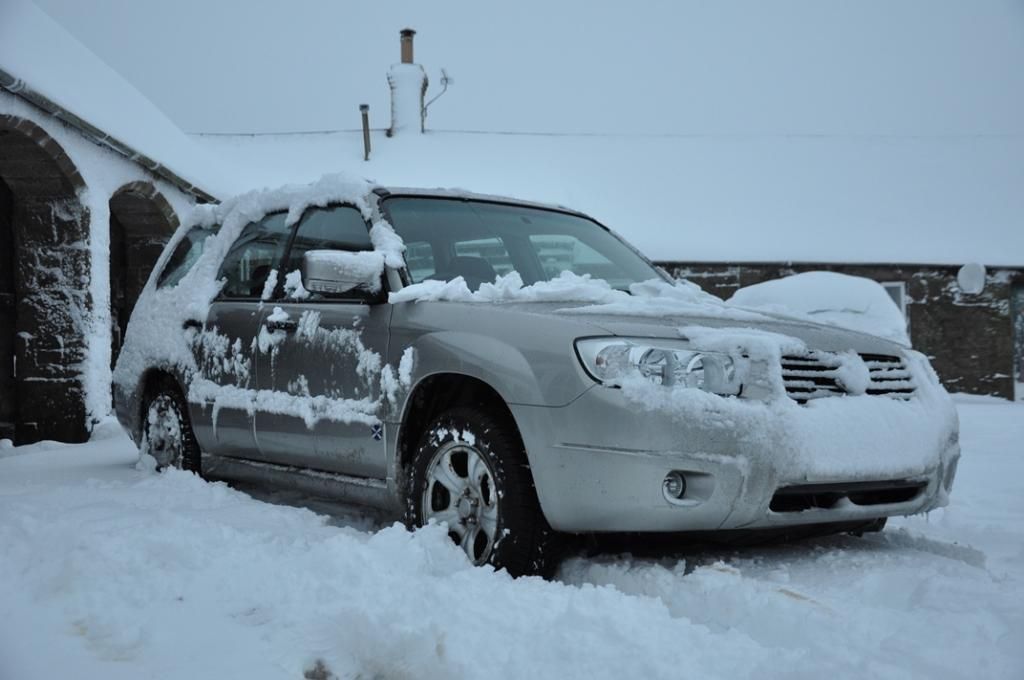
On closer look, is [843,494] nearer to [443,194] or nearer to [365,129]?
[443,194]

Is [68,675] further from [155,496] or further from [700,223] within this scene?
[700,223]

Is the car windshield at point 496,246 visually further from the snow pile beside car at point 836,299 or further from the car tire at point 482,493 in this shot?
the snow pile beside car at point 836,299

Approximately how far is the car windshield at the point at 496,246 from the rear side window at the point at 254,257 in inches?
35.7

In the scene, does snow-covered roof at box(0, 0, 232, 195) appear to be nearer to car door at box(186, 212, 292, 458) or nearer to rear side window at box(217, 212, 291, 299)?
rear side window at box(217, 212, 291, 299)

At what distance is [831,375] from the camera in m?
3.84

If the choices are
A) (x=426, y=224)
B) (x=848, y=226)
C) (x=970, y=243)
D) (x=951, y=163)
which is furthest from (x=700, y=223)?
(x=426, y=224)

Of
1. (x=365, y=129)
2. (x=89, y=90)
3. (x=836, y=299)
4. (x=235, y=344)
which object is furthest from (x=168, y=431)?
(x=365, y=129)

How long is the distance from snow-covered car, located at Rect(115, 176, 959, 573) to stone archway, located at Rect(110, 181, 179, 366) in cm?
657

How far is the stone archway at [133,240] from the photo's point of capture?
38.4ft

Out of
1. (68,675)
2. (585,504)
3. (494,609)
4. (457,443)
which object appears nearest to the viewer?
(68,675)

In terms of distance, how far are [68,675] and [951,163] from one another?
25.2m

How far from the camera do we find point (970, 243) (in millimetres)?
21531

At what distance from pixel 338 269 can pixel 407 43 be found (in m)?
23.6

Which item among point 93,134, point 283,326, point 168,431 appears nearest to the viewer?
point 283,326
